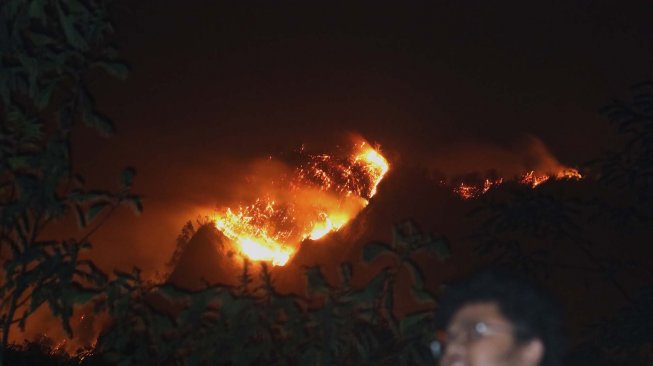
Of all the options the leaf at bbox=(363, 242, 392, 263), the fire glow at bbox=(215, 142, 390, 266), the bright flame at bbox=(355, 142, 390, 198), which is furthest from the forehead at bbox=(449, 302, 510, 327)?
the fire glow at bbox=(215, 142, 390, 266)

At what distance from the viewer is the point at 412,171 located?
32156 mm

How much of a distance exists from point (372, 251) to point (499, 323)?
1.18m

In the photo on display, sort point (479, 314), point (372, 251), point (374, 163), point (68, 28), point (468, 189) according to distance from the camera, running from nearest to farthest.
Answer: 1. point (479, 314)
2. point (68, 28)
3. point (372, 251)
4. point (468, 189)
5. point (374, 163)

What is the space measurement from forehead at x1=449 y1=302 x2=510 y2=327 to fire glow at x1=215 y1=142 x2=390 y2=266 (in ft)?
115

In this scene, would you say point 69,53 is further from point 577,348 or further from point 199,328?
point 577,348

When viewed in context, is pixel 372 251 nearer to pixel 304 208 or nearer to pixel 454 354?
pixel 454 354

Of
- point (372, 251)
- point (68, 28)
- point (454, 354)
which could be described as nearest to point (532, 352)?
point (454, 354)

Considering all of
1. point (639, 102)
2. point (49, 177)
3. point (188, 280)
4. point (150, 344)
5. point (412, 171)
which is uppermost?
point (188, 280)

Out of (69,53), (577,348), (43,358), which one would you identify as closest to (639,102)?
(577,348)

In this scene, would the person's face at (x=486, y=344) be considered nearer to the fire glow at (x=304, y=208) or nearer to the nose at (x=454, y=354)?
the nose at (x=454, y=354)

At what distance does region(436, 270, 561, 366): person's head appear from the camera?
210 cm

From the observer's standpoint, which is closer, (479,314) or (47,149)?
(479,314)

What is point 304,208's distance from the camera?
46.4m

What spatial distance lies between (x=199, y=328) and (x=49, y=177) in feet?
4.27
